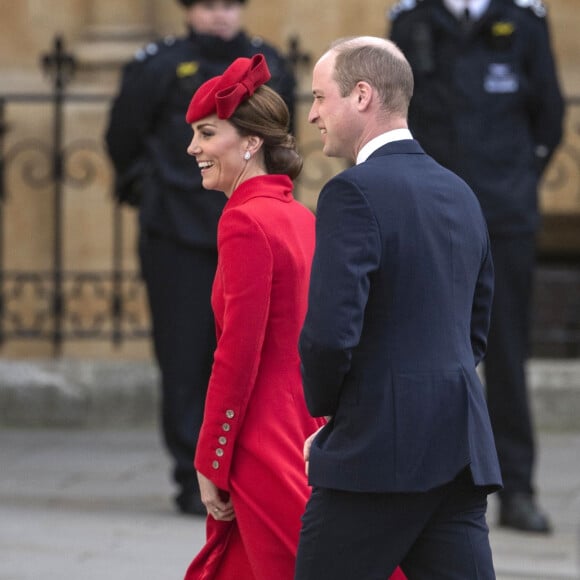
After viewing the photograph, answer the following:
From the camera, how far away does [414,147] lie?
3180 millimetres

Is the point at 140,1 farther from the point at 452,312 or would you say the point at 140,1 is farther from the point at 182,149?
the point at 452,312

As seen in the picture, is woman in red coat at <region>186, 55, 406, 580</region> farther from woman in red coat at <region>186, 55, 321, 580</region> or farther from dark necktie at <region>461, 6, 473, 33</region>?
dark necktie at <region>461, 6, 473, 33</region>

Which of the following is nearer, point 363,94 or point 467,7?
point 363,94

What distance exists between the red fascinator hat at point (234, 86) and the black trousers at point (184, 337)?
8.29 ft

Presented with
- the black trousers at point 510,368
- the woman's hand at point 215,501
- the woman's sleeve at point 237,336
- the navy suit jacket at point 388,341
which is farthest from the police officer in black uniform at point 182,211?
the navy suit jacket at point 388,341

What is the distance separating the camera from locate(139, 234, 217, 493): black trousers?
6.19 metres

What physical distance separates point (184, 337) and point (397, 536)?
3.20 m

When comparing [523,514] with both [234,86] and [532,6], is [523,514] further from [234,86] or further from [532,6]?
[234,86]

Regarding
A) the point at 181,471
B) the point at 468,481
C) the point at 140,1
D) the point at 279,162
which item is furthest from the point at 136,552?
the point at 140,1

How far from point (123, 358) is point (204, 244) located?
301 centimetres

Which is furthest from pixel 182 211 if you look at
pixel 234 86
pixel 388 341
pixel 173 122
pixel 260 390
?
pixel 388 341

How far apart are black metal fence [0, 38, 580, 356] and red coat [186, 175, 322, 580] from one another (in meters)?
5.11

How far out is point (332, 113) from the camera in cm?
316

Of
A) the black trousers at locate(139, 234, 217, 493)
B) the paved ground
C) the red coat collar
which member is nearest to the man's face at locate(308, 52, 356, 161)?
the red coat collar
